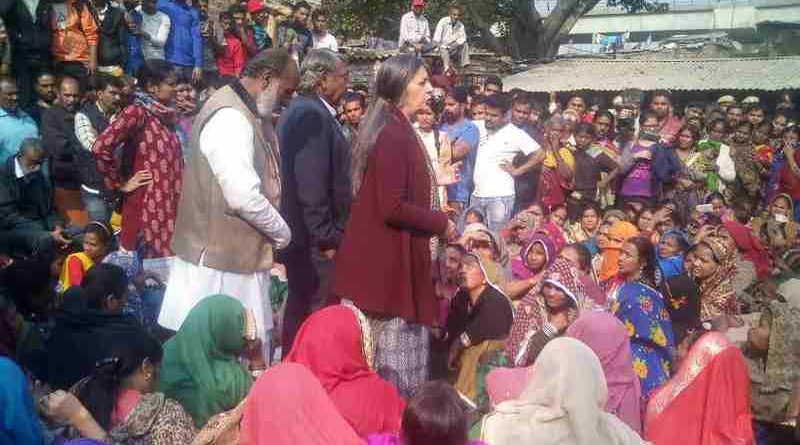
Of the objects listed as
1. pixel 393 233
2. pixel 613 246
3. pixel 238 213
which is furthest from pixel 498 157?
pixel 238 213

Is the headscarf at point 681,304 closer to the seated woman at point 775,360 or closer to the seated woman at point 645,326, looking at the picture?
the seated woman at point 645,326

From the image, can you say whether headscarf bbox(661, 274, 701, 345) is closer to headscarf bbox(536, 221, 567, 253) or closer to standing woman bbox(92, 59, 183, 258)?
headscarf bbox(536, 221, 567, 253)

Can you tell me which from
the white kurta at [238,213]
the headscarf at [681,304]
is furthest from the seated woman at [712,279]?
the white kurta at [238,213]

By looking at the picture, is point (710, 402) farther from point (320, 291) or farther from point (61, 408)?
point (61, 408)

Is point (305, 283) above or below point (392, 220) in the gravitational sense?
below

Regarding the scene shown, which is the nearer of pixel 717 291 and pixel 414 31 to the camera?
pixel 717 291

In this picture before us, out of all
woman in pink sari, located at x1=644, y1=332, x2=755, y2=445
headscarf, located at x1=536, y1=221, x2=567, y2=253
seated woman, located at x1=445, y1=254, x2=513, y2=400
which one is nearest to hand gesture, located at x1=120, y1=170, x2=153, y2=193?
seated woman, located at x1=445, y1=254, x2=513, y2=400

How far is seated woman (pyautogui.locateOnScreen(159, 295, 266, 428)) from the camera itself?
379cm

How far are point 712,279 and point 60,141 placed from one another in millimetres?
4460

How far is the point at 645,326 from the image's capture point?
4.90 meters

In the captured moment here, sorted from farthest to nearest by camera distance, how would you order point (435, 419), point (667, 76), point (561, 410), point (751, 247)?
point (667, 76)
point (751, 247)
point (561, 410)
point (435, 419)

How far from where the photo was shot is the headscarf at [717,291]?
580 cm

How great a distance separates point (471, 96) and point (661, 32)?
43.9m

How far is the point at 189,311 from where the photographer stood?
154 inches
